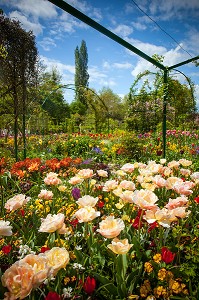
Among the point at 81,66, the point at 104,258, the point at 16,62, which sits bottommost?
the point at 104,258

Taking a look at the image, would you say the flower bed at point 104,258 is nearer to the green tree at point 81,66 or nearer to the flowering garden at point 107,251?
the flowering garden at point 107,251

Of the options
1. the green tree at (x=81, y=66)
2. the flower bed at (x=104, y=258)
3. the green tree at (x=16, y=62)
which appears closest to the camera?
the flower bed at (x=104, y=258)

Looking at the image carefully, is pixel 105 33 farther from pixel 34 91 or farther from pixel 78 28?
pixel 34 91

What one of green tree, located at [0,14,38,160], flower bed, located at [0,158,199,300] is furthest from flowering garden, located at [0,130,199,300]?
green tree, located at [0,14,38,160]

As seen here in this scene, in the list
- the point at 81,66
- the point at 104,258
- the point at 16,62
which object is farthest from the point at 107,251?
the point at 81,66

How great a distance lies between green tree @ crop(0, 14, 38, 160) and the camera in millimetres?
4957

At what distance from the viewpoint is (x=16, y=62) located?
5.13 m

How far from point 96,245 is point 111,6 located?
2.68 metres

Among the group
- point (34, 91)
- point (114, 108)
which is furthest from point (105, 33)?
point (114, 108)

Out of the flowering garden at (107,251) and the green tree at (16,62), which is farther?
the green tree at (16,62)

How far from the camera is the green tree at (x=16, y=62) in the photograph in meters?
4.96

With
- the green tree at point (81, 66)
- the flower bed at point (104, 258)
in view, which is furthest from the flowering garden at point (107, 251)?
the green tree at point (81, 66)

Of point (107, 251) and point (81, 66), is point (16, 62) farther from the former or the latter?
point (81, 66)

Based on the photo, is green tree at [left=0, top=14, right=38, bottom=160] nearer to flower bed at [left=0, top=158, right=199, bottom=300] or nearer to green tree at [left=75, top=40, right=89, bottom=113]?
flower bed at [left=0, top=158, right=199, bottom=300]
